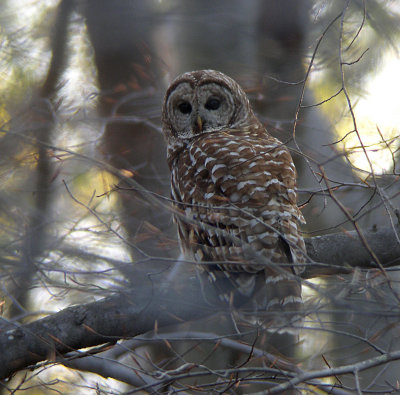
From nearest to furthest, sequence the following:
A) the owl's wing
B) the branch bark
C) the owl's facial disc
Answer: the owl's wing
the branch bark
the owl's facial disc

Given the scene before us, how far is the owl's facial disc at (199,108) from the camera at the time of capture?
443 cm

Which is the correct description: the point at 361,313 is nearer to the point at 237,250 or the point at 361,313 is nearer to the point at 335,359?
Result: the point at 237,250

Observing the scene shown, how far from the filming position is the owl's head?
14.6ft

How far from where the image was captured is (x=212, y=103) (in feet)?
15.0

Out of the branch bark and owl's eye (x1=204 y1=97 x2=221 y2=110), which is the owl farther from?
owl's eye (x1=204 y1=97 x2=221 y2=110)

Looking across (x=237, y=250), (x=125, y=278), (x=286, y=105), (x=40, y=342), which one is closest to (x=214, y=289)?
(x=237, y=250)

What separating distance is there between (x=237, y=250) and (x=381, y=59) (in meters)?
4.15

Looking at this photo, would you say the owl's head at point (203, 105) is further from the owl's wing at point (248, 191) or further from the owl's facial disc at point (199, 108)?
the owl's wing at point (248, 191)

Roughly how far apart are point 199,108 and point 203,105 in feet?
0.21

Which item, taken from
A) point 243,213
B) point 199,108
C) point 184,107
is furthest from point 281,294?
point 184,107

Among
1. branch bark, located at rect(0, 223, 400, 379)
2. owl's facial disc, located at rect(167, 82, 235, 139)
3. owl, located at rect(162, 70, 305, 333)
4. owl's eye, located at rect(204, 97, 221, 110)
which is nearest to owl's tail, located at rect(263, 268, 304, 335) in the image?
owl, located at rect(162, 70, 305, 333)

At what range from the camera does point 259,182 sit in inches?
128

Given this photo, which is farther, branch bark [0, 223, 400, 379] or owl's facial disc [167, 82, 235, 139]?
owl's facial disc [167, 82, 235, 139]

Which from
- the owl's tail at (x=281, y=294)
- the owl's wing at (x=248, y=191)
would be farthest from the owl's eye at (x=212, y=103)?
the owl's tail at (x=281, y=294)
